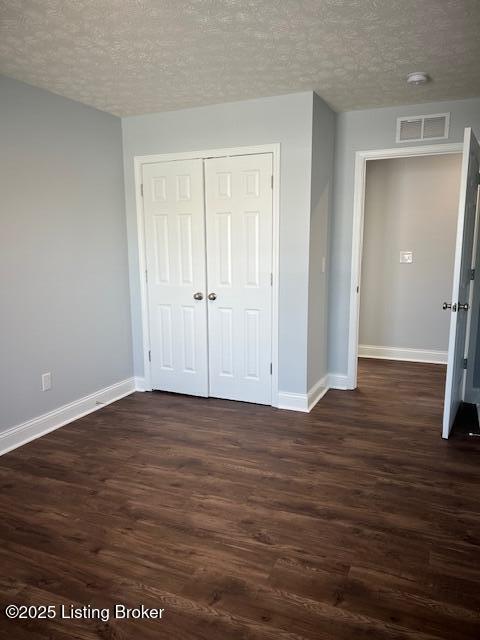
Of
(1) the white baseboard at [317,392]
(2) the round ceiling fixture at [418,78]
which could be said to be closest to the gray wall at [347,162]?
(1) the white baseboard at [317,392]

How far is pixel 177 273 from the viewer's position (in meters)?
3.96

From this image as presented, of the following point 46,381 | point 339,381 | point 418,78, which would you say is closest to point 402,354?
point 339,381

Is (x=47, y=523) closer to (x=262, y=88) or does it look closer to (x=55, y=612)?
(x=55, y=612)

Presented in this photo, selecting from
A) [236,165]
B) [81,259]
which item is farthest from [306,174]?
[81,259]

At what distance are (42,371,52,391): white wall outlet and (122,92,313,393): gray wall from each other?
6.01 feet

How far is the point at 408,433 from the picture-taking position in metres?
3.26

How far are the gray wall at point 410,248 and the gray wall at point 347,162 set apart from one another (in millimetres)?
1381

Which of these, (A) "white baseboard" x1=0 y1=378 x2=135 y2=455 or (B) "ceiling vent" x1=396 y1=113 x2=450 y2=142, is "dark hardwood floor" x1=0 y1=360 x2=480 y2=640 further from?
(B) "ceiling vent" x1=396 y1=113 x2=450 y2=142

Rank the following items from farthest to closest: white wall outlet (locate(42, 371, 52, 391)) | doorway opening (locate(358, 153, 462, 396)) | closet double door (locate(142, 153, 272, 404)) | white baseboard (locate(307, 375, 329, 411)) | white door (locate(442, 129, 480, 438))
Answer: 1. doorway opening (locate(358, 153, 462, 396))
2. white baseboard (locate(307, 375, 329, 411))
3. closet double door (locate(142, 153, 272, 404))
4. white wall outlet (locate(42, 371, 52, 391))
5. white door (locate(442, 129, 480, 438))

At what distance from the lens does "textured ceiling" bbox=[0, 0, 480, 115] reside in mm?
2094

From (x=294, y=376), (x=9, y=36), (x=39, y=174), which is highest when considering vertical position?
(x=9, y=36)

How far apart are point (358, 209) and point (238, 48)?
74.9 inches

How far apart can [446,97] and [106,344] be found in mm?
3466

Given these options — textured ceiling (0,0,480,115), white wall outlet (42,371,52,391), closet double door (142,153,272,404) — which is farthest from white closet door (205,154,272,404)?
white wall outlet (42,371,52,391)
